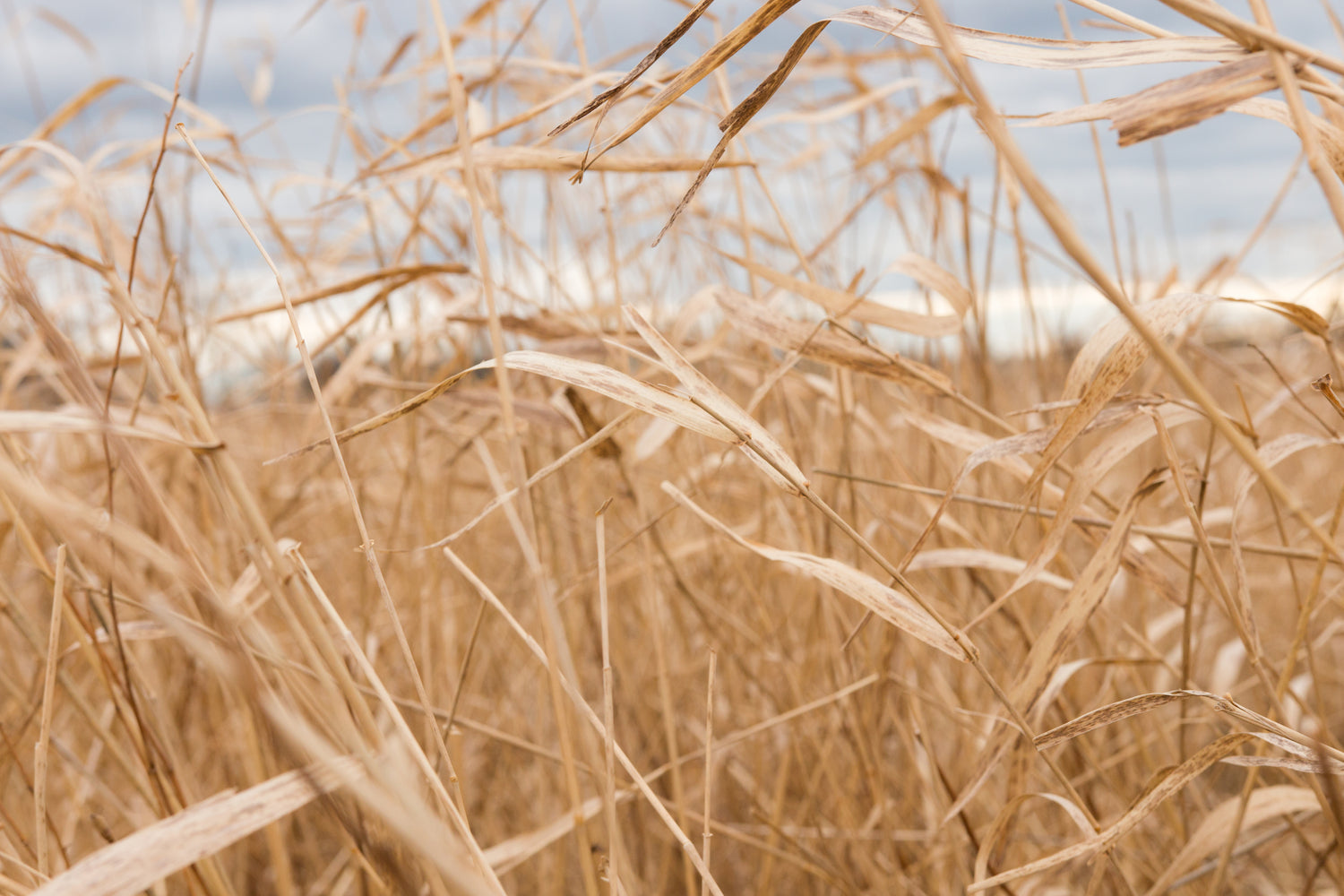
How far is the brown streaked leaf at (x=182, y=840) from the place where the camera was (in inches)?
10.4

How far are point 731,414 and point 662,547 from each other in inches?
11.6

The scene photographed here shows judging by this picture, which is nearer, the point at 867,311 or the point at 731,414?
the point at 731,414

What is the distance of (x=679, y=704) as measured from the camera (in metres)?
1.09

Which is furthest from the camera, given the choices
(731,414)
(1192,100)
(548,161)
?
(548,161)

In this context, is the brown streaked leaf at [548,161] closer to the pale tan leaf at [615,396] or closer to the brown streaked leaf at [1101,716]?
the pale tan leaf at [615,396]

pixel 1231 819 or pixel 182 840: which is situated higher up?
pixel 182 840

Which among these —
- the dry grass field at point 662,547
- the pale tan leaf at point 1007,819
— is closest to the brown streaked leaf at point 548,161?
the dry grass field at point 662,547

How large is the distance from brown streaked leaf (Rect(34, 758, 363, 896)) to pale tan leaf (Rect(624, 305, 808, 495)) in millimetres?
180

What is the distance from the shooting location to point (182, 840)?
0.28m

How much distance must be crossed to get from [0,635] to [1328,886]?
139 centimetres

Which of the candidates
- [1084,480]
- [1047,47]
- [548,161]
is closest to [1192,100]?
[1047,47]

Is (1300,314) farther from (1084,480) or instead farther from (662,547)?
(662,547)

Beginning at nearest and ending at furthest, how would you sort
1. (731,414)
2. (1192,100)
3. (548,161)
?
1. (1192,100)
2. (731,414)
3. (548,161)

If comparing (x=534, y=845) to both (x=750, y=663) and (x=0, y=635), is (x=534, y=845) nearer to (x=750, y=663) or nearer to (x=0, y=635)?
(x=750, y=663)
